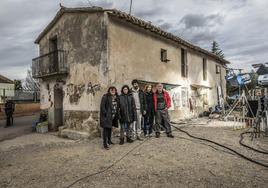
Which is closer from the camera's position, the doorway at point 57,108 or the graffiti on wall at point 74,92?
the graffiti on wall at point 74,92

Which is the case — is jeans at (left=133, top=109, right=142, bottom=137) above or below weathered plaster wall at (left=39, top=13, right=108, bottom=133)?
below

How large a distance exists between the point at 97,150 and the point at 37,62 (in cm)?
821

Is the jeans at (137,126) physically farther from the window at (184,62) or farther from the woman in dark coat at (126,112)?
the window at (184,62)

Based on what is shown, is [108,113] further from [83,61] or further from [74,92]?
[74,92]

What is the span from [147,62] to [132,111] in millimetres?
4774

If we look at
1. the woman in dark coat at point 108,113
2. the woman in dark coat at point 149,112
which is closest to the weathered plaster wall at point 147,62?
the woman in dark coat at point 149,112

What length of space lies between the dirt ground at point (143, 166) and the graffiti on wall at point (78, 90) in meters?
2.63

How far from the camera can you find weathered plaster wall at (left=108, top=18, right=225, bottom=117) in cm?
1032

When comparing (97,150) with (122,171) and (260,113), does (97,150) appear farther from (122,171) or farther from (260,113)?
(260,113)

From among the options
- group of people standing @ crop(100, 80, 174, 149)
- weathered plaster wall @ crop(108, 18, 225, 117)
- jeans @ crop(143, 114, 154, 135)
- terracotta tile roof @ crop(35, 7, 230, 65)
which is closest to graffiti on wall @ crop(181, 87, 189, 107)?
weathered plaster wall @ crop(108, 18, 225, 117)

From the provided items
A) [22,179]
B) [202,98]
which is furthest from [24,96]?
[22,179]

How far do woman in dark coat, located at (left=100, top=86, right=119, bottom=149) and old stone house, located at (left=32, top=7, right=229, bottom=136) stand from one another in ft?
7.43

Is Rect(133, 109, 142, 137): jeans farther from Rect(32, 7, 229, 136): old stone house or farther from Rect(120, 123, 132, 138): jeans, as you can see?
Rect(32, 7, 229, 136): old stone house

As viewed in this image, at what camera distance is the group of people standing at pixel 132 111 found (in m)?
7.42
